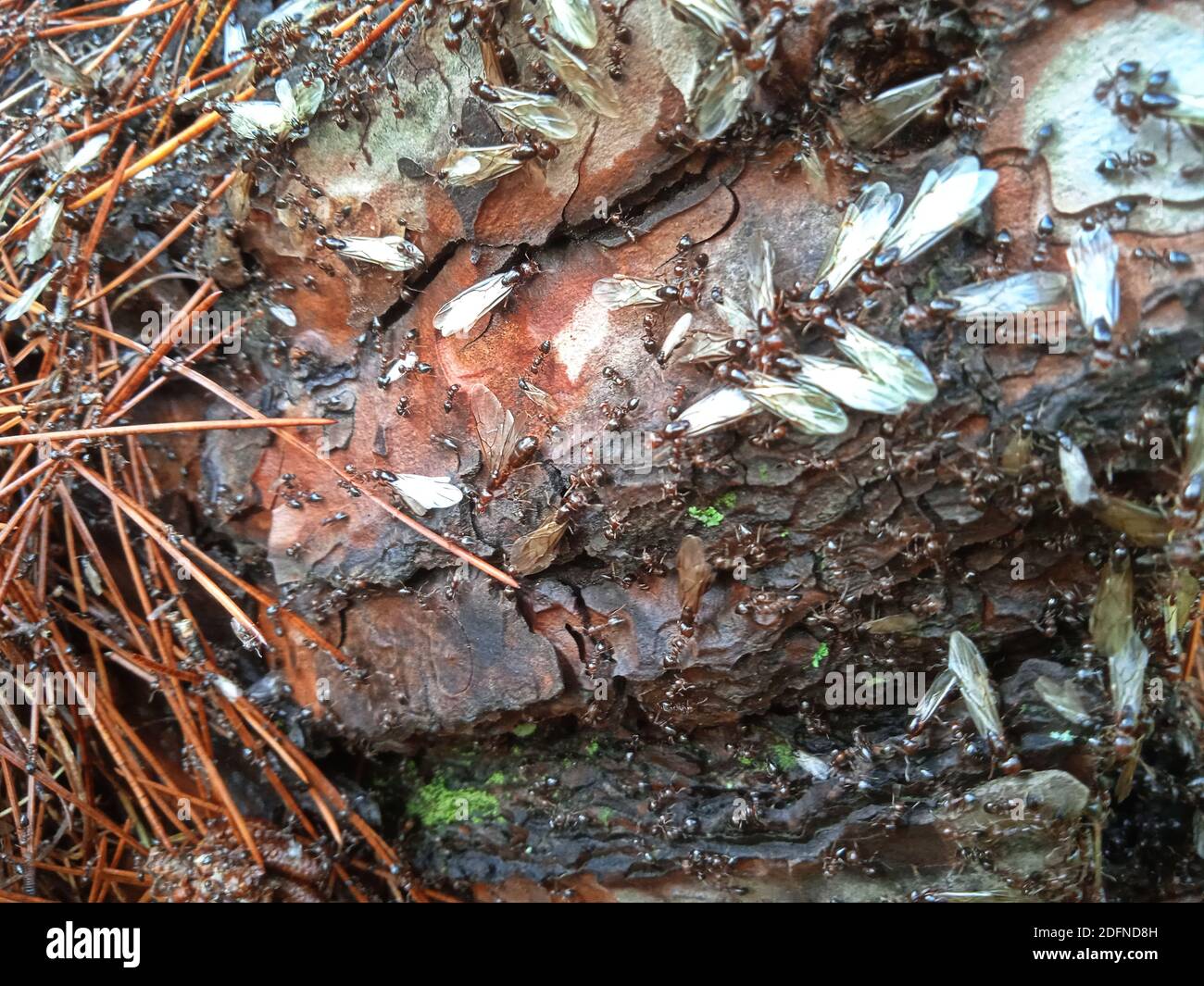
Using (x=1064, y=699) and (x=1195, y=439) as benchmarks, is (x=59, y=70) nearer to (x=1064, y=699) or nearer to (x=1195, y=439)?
(x=1195, y=439)

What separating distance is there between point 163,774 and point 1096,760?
10.6ft

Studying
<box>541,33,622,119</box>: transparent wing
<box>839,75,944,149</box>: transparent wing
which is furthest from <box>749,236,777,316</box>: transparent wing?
<box>541,33,622,119</box>: transparent wing

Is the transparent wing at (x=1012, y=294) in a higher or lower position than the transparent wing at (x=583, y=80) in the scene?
lower

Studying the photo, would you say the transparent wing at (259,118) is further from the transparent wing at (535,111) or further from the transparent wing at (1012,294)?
the transparent wing at (1012,294)

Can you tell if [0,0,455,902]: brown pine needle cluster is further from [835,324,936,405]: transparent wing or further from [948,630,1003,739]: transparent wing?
[948,630,1003,739]: transparent wing

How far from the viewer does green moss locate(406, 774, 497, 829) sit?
3070 millimetres

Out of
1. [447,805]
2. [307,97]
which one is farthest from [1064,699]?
[307,97]

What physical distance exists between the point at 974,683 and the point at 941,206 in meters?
1.37

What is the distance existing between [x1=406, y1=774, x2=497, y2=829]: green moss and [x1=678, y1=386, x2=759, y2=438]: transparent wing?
1.70m

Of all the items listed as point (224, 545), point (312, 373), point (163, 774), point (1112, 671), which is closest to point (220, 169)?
point (312, 373)

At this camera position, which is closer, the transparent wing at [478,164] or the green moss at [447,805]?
the transparent wing at [478,164]

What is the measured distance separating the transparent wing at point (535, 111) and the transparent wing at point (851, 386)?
3.31 ft

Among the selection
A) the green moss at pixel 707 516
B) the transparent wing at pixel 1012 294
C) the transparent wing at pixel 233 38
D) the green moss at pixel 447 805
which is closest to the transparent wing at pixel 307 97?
the transparent wing at pixel 233 38

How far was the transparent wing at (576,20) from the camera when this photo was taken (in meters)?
2.21
